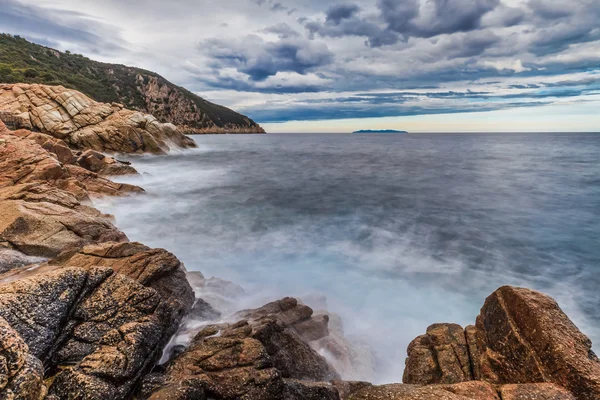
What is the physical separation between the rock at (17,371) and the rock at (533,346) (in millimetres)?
7201

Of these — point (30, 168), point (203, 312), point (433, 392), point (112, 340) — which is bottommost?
point (203, 312)

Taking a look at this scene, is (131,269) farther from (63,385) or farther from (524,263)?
(524,263)

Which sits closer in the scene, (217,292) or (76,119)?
(217,292)

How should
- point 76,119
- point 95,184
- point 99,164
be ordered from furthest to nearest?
A: point 76,119 < point 99,164 < point 95,184

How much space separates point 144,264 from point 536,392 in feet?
28.1

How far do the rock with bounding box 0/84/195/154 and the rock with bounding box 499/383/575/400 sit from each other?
47047mm

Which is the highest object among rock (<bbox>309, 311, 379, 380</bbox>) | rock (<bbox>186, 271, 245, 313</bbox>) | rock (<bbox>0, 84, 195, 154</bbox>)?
rock (<bbox>0, 84, 195, 154</bbox>)

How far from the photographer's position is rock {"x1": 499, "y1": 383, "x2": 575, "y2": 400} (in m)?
4.30

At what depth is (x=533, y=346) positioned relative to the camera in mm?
5348

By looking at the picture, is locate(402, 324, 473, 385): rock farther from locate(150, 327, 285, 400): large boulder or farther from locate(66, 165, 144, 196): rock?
locate(66, 165, 144, 196): rock

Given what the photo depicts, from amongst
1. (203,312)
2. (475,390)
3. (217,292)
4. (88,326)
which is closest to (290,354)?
(203,312)

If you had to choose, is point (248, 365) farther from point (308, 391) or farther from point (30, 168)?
point (30, 168)

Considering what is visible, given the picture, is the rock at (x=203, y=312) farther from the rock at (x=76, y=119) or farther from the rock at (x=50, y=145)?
the rock at (x=76, y=119)

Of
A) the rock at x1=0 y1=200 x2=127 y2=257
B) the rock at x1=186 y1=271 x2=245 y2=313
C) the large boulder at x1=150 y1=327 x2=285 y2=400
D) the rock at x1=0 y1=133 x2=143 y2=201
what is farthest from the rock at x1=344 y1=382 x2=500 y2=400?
the rock at x1=0 y1=133 x2=143 y2=201
